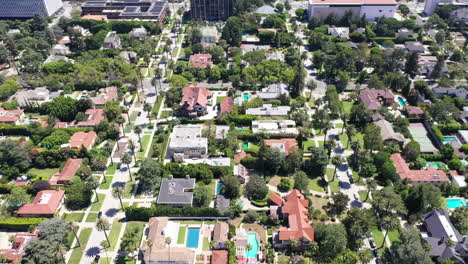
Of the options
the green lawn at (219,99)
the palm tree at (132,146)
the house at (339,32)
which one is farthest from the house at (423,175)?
the house at (339,32)

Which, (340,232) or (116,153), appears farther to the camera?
(116,153)

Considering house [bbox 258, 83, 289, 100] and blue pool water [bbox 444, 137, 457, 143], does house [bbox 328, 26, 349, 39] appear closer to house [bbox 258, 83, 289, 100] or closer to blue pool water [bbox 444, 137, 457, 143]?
house [bbox 258, 83, 289, 100]

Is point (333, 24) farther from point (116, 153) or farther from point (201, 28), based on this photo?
point (116, 153)

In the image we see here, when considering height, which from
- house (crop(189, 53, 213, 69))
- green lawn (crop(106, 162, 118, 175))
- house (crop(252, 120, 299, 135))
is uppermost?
house (crop(189, 53, 213, 69))

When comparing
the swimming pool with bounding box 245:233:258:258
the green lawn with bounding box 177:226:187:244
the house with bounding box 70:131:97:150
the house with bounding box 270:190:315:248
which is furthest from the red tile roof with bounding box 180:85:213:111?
the swimming pool with bounding box 245:233:258:258

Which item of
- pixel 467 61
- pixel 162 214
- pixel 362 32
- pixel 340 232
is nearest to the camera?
pixel 340 232

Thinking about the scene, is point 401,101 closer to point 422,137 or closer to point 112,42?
point 422,137

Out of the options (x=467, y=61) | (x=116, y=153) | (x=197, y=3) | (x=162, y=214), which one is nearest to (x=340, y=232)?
(x=162, y=214)
